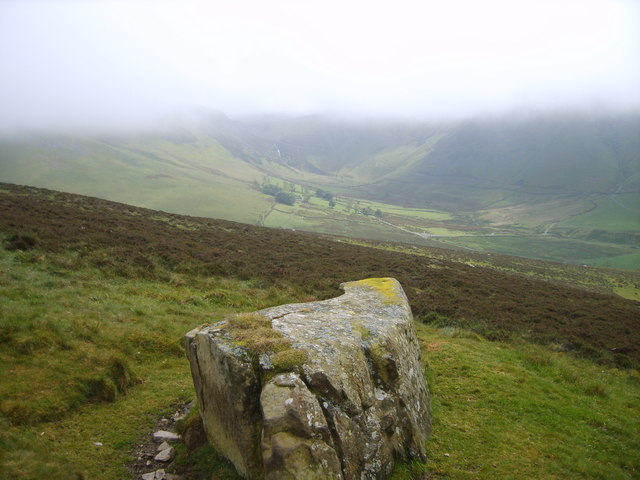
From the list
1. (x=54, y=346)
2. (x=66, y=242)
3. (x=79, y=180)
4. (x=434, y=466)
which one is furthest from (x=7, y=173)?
(x=434, y=466)

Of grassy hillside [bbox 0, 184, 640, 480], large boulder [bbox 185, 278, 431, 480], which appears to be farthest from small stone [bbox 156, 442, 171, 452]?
large boulder [bbox 185, 278, 431, 480]

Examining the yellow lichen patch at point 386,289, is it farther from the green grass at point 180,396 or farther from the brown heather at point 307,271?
the brown heather at point 307,271

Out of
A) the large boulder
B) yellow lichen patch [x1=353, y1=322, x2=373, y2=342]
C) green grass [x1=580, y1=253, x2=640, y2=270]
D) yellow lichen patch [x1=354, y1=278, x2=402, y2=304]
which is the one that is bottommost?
green grass [x1=580, y1=253, x2=640, y2=270]

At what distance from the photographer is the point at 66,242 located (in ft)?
66.5

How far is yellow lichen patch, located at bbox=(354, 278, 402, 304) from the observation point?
42.1ft

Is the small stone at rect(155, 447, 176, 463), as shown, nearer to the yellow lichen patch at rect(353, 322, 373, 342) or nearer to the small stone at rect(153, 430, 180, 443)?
the small stone at rect(153, 430, 180, 443)

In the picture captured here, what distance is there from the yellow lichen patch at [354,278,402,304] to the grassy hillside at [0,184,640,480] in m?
3.58

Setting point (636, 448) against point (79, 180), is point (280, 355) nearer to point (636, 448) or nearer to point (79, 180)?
point (636, 448)

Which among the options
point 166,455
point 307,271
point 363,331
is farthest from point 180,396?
point 307,271

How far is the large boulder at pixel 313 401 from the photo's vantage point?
6.34 meters

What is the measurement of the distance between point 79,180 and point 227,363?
16656cm

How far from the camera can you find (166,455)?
324 inches

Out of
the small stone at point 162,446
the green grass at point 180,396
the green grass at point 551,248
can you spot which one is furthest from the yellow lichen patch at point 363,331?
the green grass at point 551,248

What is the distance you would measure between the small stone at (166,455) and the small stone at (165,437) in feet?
1.25
